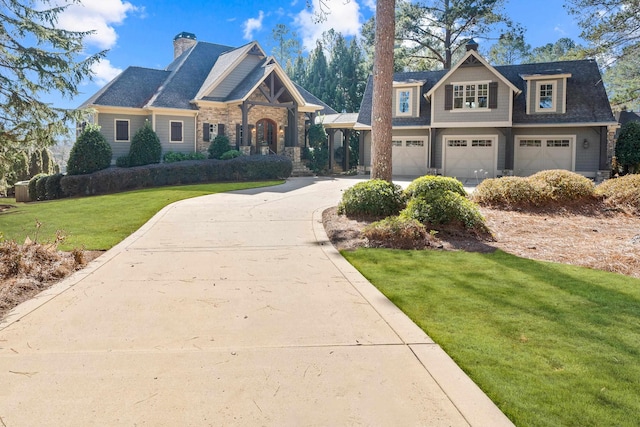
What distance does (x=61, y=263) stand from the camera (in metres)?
6.31

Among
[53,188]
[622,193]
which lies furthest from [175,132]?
[622,193]

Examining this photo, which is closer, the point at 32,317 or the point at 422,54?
the point at 32,317

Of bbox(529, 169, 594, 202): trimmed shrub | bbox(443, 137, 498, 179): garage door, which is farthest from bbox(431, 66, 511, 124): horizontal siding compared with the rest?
bbox(529, 169, 594, 202): trimmed shrub

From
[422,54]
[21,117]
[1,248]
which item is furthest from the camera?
[422,54]

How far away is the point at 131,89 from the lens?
2592cm

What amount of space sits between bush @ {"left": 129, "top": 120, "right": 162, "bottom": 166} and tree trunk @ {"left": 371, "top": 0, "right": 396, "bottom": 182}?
597 inches

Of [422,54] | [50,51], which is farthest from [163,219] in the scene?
[422,54]

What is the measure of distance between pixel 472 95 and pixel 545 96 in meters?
3.71

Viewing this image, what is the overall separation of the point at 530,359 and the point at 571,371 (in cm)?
28

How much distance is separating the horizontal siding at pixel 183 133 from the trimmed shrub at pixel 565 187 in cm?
1862

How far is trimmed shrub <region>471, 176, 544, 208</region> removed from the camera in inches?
463

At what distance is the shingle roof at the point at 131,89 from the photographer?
2451 centimetres

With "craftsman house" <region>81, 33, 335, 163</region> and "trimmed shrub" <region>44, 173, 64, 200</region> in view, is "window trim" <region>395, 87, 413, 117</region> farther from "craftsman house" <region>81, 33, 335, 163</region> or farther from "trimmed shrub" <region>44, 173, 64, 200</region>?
"trimmed shrub" <region>44, 173, 64, 200</region>

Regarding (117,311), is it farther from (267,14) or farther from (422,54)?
(267,14)
